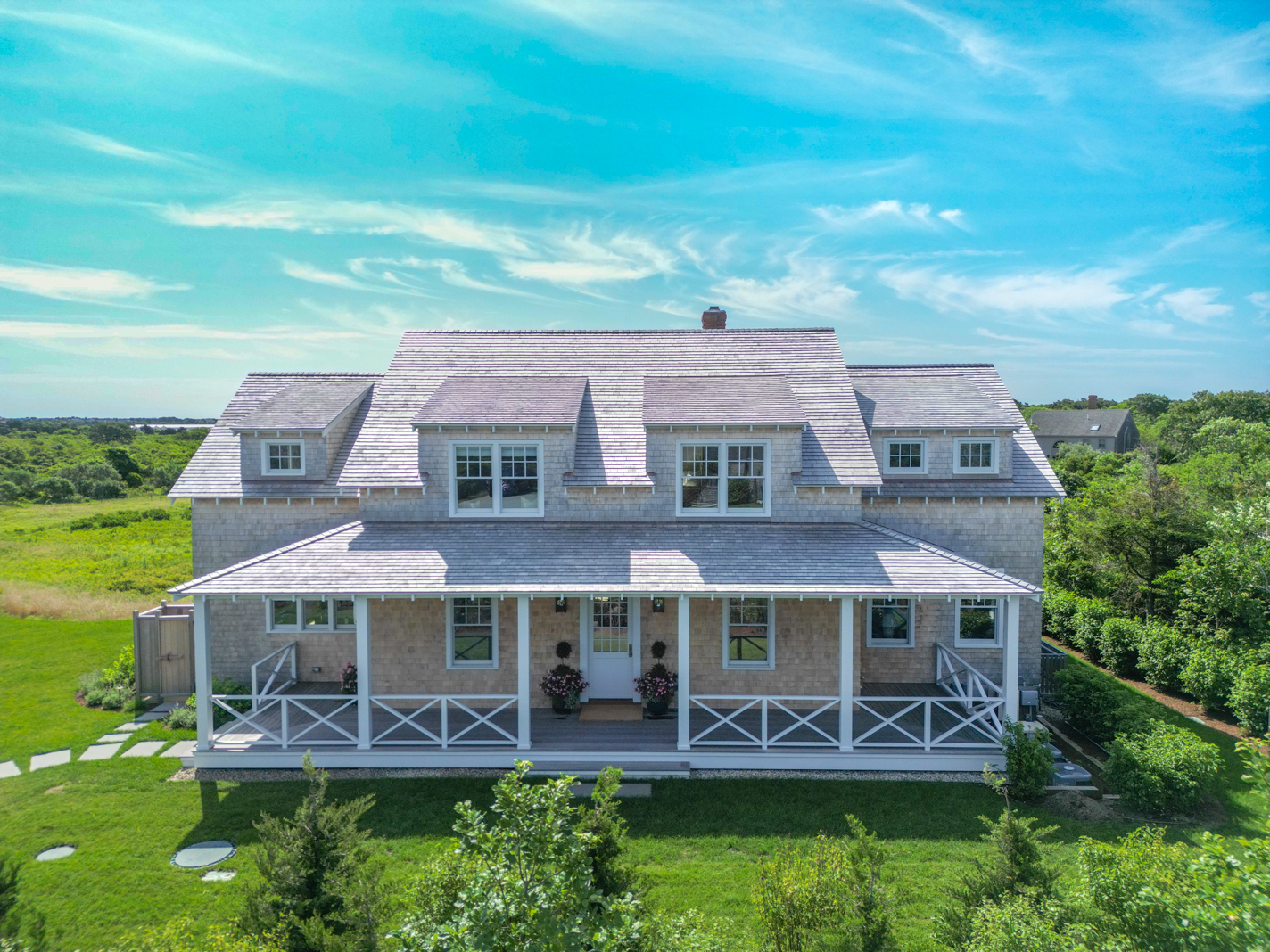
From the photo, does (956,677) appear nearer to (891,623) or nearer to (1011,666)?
(891,623)

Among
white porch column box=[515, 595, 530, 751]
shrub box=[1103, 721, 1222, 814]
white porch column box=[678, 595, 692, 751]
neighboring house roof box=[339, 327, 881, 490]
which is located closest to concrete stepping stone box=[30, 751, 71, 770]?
neighboring house roof box=[339, 327, 881, 490]

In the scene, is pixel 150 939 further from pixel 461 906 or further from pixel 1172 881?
pixel 1172 881

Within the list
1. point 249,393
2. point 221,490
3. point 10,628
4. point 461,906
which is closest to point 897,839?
point 461,906

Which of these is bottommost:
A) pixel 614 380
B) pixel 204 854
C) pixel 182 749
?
pixel 204 854

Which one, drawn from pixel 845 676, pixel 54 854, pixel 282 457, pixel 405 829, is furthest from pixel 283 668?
pixel 845 676

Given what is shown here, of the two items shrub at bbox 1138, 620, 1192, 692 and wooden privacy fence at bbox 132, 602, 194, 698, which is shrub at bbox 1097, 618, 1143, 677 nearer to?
shrub at bbox 1138, 620, 1192, 692

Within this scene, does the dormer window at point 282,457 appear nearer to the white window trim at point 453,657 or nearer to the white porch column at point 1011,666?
the white window trim at point 453,657
